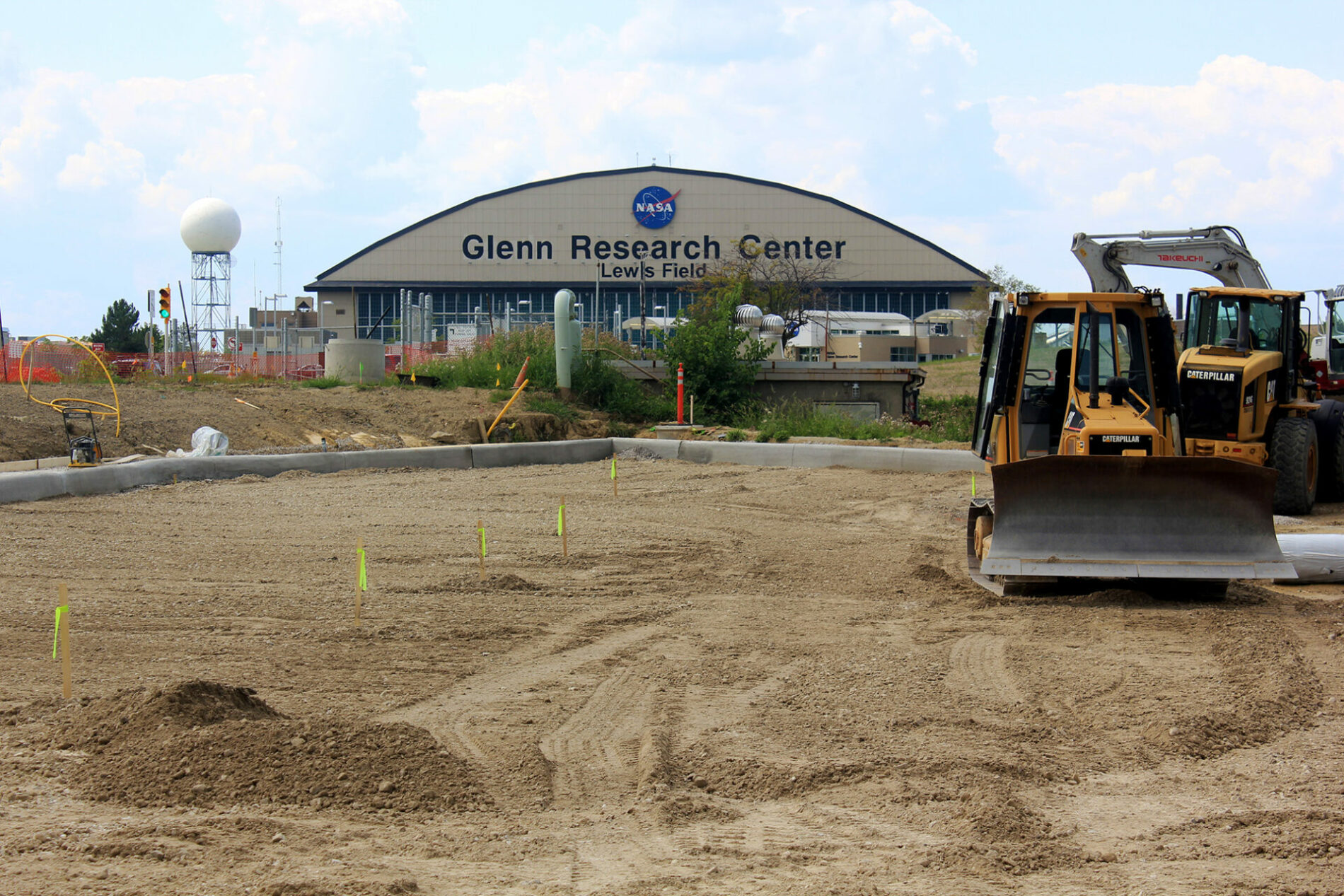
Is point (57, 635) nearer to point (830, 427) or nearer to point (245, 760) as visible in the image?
point (245, 760)

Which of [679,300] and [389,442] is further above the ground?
[679,300]

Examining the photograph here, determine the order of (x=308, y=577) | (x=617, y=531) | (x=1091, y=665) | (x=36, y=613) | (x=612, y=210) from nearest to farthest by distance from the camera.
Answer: (x=1091, y=665), (x=36, y=613), (x=308, y=577), (x=617, y=531), (x=612, y=210)

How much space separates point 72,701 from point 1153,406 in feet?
28.6

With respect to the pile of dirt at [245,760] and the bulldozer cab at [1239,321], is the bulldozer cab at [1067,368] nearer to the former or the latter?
the bulldozer cab at [1239,321]

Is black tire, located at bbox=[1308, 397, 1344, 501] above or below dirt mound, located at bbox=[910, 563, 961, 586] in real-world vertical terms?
above

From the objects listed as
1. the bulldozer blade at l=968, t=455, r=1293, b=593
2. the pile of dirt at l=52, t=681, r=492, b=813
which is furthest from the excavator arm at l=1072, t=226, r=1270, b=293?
the pile of dirt at l=52, t=681, r=492, b=813

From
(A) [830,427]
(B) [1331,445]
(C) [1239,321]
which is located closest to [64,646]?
(C) [1239,321]

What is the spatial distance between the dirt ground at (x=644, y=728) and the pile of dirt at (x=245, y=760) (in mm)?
18

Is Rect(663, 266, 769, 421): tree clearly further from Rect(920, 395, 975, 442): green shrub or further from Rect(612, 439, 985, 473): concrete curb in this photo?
Rect(612, 439, 985, 473): concrete curb

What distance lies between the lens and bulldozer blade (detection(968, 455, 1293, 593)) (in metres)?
8.69

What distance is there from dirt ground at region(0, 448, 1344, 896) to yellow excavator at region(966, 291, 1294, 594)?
1.10 ft

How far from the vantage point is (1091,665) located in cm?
694

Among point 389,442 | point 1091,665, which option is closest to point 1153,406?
point 1091,665

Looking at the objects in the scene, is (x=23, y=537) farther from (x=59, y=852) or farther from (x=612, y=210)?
(x=612, y=210)
